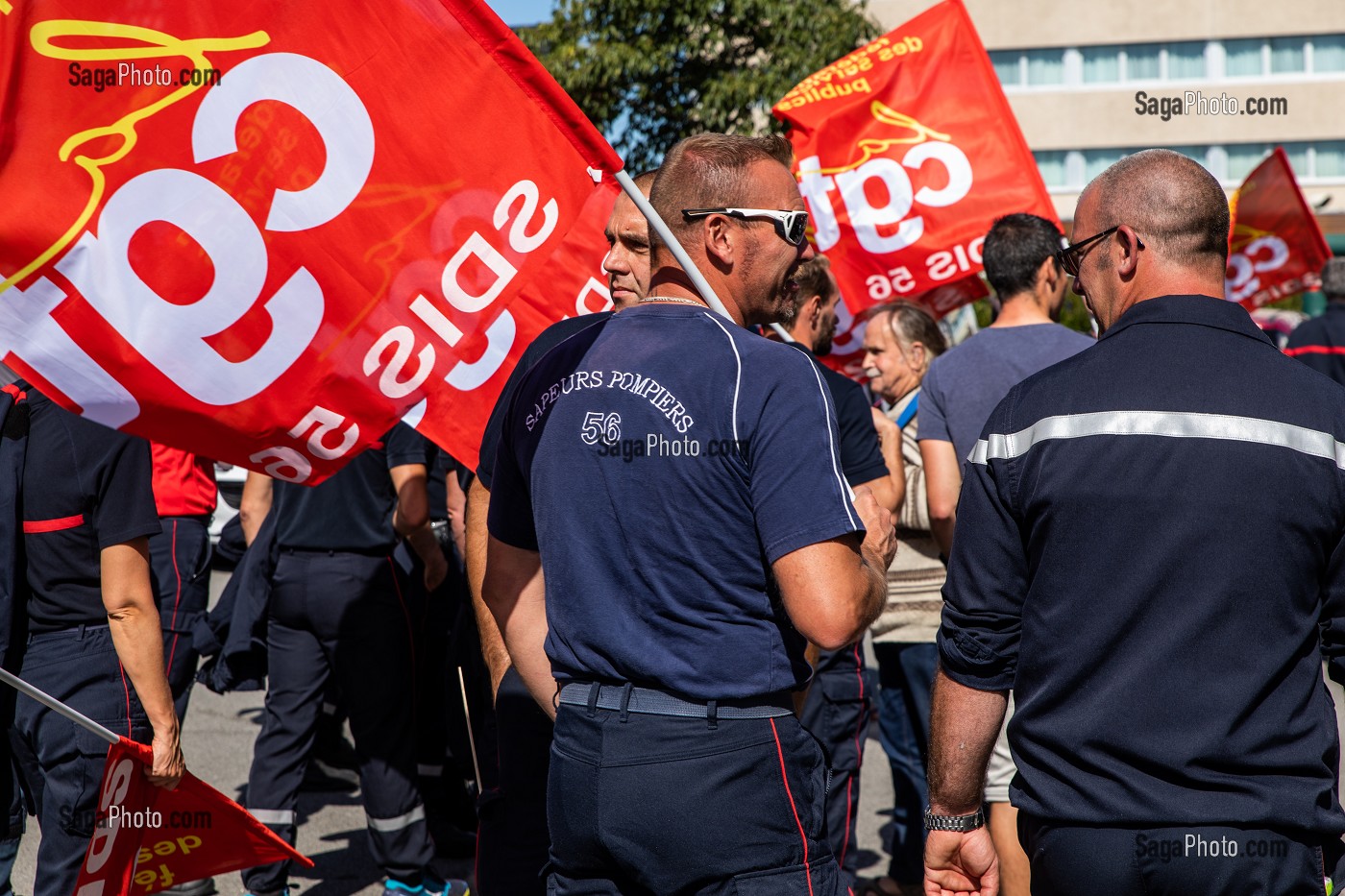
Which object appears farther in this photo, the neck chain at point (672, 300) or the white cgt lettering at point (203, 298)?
the white cgt lettering at point (203, 298)

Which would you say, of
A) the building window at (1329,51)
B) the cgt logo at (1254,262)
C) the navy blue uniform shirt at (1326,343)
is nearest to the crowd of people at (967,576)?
the navy blue uniform shirt at (1326,343)

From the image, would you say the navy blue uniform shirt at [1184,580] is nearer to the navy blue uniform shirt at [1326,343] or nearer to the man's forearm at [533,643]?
the man's forearm at [533,643]

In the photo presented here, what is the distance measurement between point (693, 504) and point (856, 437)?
5.79 feet

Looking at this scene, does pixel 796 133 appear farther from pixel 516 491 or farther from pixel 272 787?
pixel 516 491

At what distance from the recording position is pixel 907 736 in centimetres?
554

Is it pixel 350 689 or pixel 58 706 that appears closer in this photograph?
pixel 58 706

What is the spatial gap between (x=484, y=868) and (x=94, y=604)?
1358 mm

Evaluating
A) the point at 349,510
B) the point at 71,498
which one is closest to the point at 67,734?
the point at 71,498

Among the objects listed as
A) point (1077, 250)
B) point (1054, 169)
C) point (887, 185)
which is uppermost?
point (1077, 250)

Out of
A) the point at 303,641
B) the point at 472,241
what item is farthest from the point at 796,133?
the point at 472,241

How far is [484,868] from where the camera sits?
3.61m

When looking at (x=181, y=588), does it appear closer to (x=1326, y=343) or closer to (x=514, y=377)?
(x=514, y=377)

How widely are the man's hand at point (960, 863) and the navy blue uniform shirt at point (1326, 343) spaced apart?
18.8ft

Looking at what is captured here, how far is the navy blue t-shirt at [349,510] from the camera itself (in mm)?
5473
